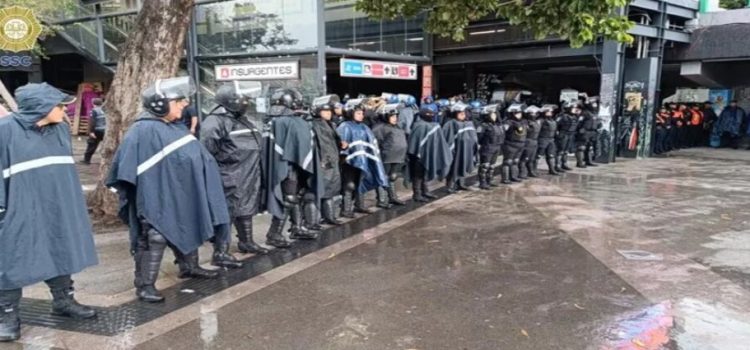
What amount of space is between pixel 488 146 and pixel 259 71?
590cm

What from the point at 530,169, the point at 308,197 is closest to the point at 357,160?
the point at 308,197

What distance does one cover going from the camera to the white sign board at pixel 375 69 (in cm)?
Result: 1372

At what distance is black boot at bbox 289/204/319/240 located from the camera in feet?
22.5

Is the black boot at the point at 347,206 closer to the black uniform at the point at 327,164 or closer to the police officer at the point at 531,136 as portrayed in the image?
the black uniform at the point at 327,164

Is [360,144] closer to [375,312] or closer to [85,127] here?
[375,312]

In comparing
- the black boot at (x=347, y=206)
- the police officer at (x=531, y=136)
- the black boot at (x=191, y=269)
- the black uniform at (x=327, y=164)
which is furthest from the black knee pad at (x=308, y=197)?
the police officer at (x=531, y=136)

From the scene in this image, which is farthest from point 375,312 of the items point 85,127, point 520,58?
point 85,127

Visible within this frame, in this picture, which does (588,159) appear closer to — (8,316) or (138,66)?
(138,66)

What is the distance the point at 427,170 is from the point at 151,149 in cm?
535

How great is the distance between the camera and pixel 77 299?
489cm

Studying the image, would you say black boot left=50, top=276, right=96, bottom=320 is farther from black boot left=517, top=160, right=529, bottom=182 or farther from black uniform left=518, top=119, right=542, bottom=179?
black boot left=517, top=160, right=529, bottom=182

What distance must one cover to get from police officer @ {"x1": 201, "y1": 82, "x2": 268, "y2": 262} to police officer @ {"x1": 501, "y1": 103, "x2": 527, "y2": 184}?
6.29 m

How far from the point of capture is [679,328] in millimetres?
4176

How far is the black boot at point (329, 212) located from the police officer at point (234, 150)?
1643 mm
